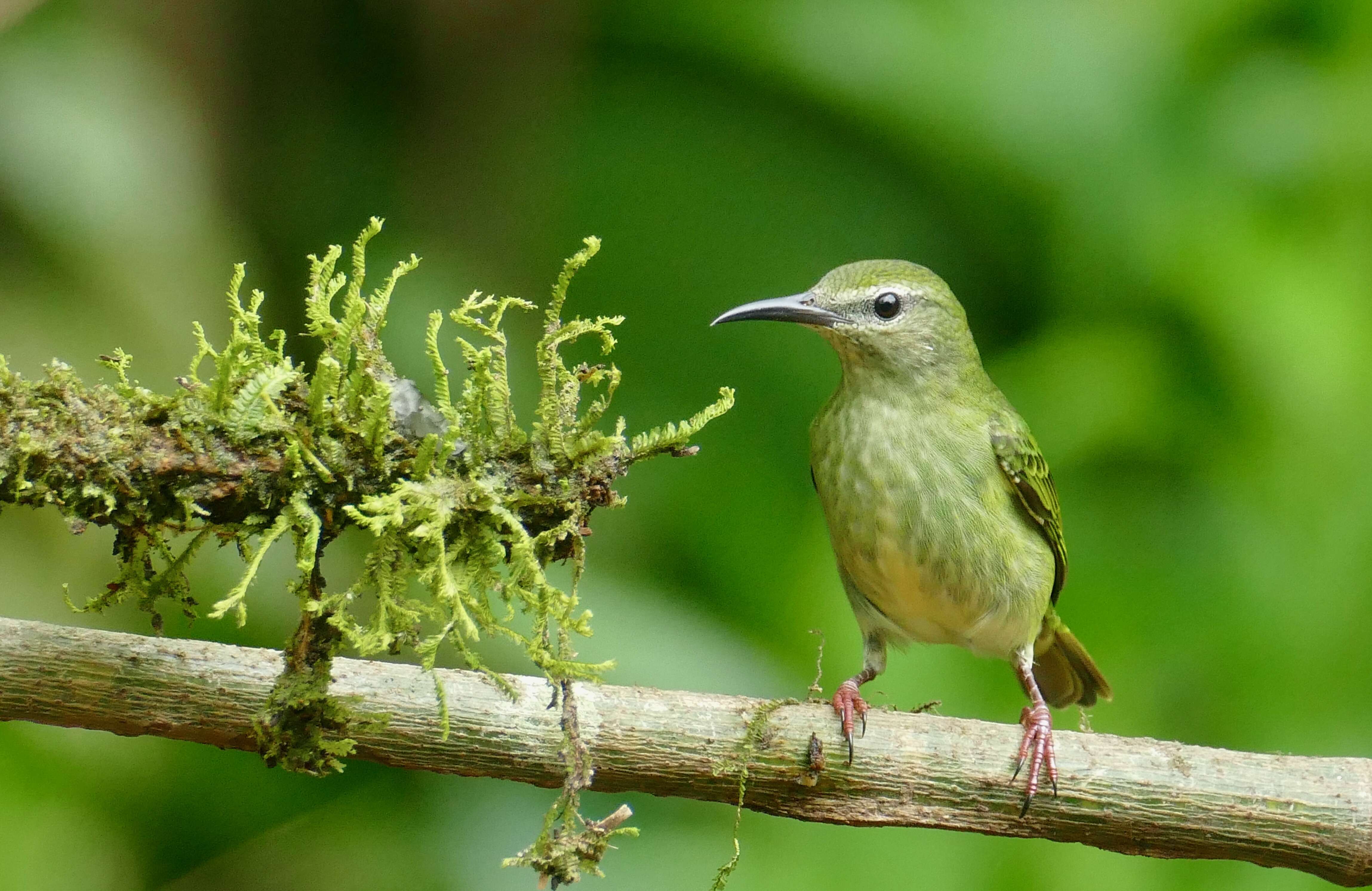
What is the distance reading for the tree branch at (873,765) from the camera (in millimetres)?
2525

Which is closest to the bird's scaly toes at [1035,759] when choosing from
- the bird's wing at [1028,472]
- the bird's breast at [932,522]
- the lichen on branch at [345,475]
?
the bird's breast at [932,522]

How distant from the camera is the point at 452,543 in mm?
2105

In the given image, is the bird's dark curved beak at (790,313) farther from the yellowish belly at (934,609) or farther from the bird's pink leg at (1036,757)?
the bird's pink leg at (1036,757)

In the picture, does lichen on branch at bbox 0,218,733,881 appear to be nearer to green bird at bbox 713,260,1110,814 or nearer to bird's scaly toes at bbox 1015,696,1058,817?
bird's scaly toes at bbox 1015,696,1058,817

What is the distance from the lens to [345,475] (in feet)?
6.77

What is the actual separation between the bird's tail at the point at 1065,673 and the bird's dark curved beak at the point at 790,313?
4.29 ft

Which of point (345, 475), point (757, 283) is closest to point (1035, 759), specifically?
point (345, 475)

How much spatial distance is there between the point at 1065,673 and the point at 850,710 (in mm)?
1617

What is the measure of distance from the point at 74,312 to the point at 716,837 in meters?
2.71

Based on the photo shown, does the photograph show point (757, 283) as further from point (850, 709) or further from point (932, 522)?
point (850, 709)

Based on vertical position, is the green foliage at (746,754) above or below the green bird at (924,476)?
below

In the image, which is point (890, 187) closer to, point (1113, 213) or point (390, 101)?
point (1113, 213)

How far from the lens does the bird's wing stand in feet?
12.4

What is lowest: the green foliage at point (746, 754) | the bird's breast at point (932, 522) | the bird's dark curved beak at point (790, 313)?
the green foliage at point (746, 754)
